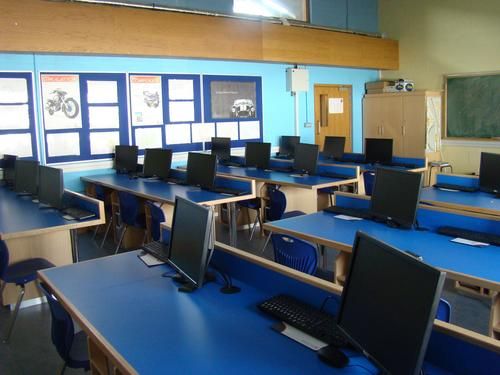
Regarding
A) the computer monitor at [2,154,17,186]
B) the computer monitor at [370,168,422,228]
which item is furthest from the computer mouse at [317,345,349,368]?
the computer monitor at [2,154,17,186]

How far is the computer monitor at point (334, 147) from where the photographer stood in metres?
7.33

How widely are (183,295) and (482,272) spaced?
1.44 meters

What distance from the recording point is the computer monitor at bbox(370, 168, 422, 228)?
3.09 metres

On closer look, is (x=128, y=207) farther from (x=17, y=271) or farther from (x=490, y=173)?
(x=490, y=173)

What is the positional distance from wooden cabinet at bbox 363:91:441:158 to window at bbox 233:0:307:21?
230 centimetres

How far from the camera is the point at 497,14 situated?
26.2 ft

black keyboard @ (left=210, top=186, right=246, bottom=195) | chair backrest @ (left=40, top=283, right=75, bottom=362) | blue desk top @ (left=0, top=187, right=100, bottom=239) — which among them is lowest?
chair backrest @ (left=40, top=283, right=75, bottom=362)

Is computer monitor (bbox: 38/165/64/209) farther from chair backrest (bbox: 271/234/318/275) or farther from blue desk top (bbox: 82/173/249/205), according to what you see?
chair backrest (bbox: 271/234/318/275)

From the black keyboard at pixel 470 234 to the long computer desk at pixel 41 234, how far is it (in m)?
2.57

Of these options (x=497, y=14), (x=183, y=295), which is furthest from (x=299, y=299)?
(x=497, y=14)

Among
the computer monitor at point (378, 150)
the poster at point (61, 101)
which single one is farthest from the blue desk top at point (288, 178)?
the poster at point (61, 101)

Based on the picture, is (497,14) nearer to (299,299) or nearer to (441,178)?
(441,178)

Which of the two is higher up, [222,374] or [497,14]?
[497,14]

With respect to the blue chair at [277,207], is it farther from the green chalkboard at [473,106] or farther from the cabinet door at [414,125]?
the green chalkboard at [473,106]
